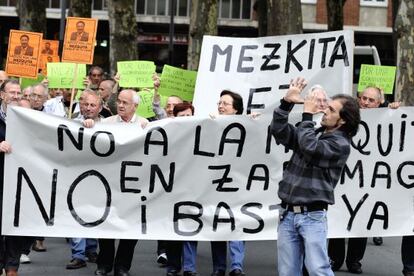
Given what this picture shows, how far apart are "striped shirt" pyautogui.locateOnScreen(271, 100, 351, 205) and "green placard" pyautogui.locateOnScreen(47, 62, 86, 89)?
5.01 m

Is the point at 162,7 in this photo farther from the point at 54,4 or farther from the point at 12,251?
the point at 12,251

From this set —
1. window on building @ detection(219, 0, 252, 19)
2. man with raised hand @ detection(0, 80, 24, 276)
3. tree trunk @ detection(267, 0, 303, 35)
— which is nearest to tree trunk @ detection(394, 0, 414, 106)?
tree trunk @ detection(267, 0, 303, 35)

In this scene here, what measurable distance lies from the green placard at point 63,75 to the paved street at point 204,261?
1.85 m

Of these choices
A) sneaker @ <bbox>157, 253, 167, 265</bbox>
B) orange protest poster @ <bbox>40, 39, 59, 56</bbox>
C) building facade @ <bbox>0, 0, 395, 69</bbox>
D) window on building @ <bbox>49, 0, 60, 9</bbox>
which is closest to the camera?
sneaker @ <bbox>157, 253, 167, 265</bbox>

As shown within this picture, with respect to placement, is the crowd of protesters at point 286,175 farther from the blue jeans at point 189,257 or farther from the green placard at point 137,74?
the green placard at point 137,74

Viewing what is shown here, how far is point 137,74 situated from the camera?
1002cm

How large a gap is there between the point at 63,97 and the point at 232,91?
2.93 meters

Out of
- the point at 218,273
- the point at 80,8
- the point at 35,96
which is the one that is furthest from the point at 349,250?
the point at 80,8

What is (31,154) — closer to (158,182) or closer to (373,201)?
(158,182)

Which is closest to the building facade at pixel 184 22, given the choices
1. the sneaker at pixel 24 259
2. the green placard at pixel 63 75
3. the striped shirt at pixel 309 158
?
the green placard at pixel 63 75

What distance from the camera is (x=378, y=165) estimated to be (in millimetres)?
7715

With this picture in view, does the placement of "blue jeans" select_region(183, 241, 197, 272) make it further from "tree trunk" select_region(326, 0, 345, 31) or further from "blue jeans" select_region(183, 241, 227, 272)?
"tree trunk" select_region(326, 0, 345, 31)

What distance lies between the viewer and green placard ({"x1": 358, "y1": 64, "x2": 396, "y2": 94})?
9.88 m

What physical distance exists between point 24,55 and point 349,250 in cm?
458
